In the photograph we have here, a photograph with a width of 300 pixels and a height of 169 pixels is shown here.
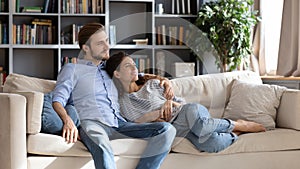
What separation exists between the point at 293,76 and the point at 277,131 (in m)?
1.84

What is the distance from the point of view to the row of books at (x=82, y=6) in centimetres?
602

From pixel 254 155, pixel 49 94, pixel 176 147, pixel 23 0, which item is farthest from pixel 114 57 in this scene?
pixel 23 0

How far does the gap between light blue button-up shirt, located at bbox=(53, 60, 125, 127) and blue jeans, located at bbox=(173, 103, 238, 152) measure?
381 mm

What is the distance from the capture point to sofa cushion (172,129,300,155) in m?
3.34

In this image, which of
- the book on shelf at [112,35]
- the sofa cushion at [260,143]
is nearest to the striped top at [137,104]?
the sofa cushion at [260,143]

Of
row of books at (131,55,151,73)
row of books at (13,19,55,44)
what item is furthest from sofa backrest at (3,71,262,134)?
row of books at (13,19,55,44)

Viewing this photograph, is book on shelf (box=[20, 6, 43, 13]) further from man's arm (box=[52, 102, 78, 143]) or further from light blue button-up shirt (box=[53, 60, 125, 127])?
man's arm (box=[52, 102, 78, 143])

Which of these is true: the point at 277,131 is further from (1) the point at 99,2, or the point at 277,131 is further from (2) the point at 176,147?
(1) the point at 99,2

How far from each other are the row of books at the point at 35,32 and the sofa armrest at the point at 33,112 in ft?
9.74

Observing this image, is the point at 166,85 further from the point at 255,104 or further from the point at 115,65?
the point at 255,104

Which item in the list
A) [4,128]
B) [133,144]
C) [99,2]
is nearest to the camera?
[4,128]

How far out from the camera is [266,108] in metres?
3.75

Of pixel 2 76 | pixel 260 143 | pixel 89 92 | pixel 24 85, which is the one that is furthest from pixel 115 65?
pixel 2 76

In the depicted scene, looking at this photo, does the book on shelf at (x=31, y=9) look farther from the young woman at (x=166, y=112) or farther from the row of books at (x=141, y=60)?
the young woman at (x=166, y=112)
